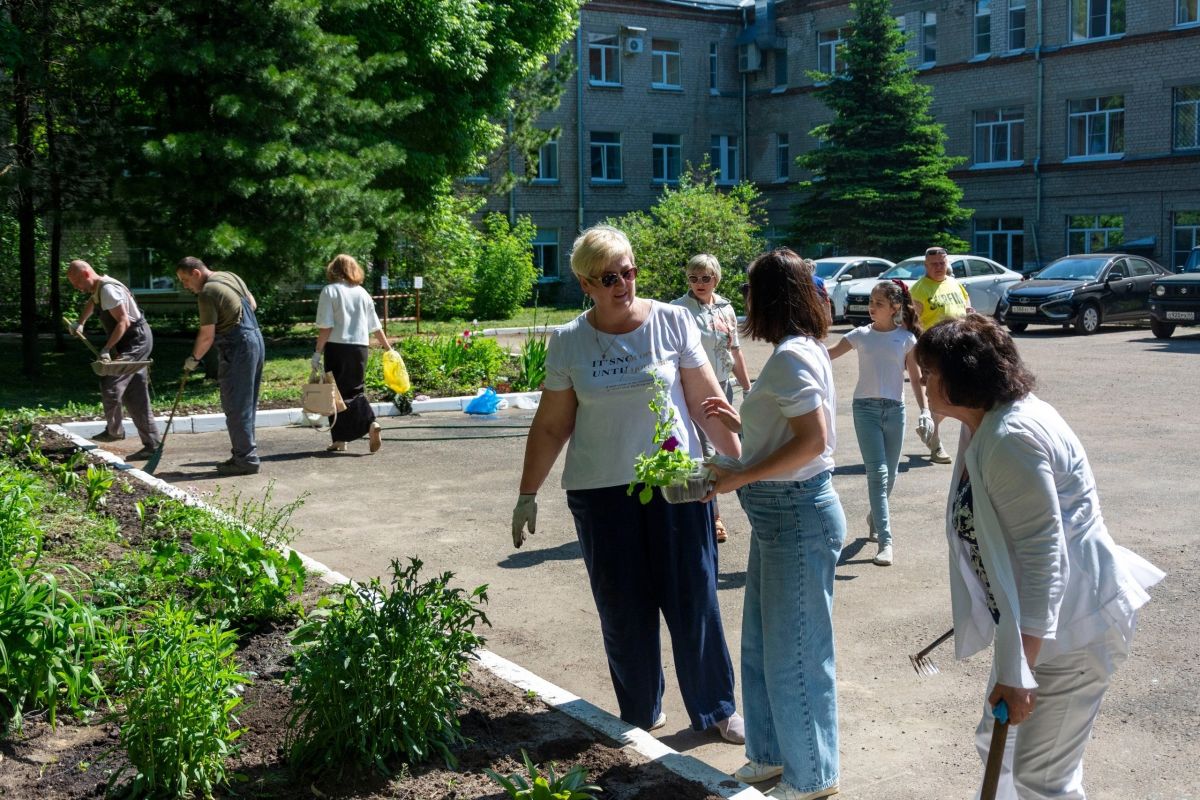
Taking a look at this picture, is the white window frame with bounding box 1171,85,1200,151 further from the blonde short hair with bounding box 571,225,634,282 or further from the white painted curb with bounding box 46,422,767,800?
the white painted curb with bounding box 46,422,767,800

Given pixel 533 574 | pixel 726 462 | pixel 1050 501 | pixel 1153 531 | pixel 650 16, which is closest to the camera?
pixel 1050 501

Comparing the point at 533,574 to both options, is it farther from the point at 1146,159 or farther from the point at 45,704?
the point at 1146,159

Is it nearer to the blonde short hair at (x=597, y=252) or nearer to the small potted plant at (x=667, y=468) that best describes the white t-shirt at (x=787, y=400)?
the small potted plant at (x=667, y=468)

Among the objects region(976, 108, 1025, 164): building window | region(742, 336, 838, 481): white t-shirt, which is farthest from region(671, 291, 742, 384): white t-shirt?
region(976, 108, 1025, 164): building window

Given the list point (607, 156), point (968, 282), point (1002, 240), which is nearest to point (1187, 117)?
point (1002, 240)

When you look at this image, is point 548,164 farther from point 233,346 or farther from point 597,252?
point 597,252

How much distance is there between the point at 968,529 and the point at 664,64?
42.7 meters

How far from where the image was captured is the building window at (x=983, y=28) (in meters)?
38.9

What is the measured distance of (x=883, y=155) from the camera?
35.6 metres

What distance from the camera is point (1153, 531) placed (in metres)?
8.11

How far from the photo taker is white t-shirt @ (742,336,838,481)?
3982mm

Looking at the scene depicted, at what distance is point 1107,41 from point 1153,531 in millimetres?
31836

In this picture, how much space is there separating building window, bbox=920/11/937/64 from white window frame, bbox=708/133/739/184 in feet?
26.2

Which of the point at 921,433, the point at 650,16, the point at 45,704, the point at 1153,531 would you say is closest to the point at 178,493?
the point at 45,704
